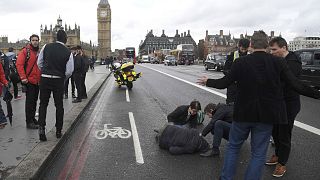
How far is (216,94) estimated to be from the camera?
1522 centimetres

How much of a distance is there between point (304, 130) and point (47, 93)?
17.1 ft

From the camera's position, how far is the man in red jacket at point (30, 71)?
7.52 m

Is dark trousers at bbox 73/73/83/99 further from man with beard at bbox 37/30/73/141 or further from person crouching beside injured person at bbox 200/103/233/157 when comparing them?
person crouching beside injured person at bbox 200/103/233/157

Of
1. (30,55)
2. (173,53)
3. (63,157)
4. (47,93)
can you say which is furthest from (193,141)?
(173,53)

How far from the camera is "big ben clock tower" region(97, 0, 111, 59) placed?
15000cm

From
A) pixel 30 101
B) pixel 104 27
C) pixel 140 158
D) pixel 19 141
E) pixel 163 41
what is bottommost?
pixel 140 158

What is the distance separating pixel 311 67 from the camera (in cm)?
1497

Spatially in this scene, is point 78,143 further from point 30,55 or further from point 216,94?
point 216,94

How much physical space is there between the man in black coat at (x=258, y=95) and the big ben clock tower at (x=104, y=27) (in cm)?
14620

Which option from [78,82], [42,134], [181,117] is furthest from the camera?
[78,82]

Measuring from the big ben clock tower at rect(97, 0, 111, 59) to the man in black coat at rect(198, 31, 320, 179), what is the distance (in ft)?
480

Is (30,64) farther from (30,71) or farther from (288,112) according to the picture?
(288,112)

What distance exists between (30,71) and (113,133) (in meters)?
2.05

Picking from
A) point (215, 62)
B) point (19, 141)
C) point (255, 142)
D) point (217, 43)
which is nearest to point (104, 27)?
point (217, 43)
